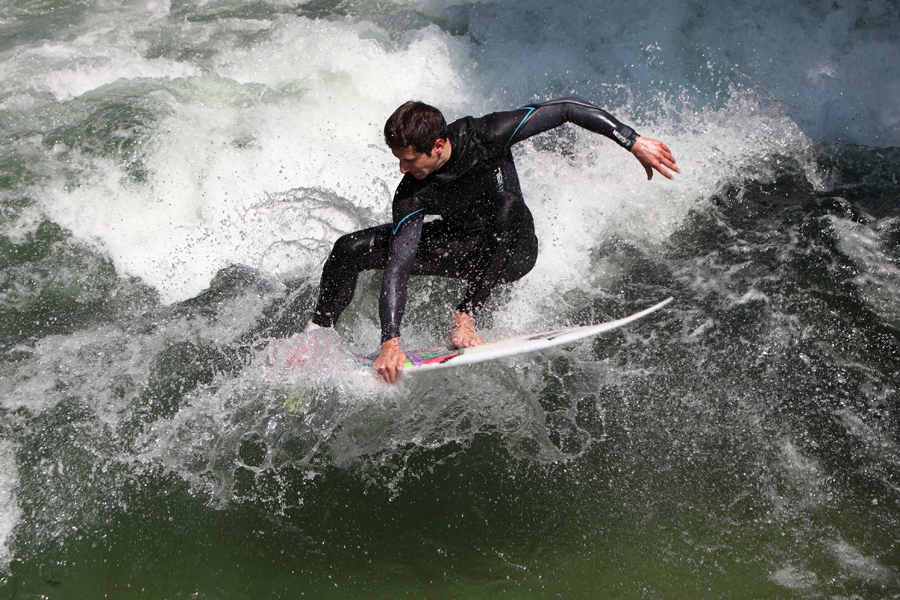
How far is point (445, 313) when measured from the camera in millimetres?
3998

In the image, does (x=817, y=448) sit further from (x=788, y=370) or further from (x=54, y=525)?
(x=54, y=525)

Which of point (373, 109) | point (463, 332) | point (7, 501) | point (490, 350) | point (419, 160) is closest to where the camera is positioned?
point (419, 160)

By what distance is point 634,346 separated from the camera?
3586mm

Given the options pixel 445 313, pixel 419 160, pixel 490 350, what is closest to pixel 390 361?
pixel 490 350

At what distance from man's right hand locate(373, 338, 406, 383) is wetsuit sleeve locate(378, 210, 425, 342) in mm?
38

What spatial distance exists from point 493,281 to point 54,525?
239cm

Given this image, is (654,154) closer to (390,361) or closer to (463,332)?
(463,332)

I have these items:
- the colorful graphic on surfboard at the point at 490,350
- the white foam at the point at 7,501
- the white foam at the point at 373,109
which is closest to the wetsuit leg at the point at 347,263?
the colorful graphic on surfboard at the point at 490,350

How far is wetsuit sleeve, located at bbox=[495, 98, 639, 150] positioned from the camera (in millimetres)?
3016

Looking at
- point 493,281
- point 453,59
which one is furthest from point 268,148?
point 493,281

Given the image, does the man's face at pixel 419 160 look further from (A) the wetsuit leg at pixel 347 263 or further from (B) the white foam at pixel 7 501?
(B) the white foam at pixel 7 501

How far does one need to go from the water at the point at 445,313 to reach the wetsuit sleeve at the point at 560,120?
4.00ft

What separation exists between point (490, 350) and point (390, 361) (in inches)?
→ 28.4

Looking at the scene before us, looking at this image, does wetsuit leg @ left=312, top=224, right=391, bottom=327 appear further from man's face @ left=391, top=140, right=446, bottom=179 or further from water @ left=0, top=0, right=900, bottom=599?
man's face @ left=391, top=140, right=446, bottom=179
